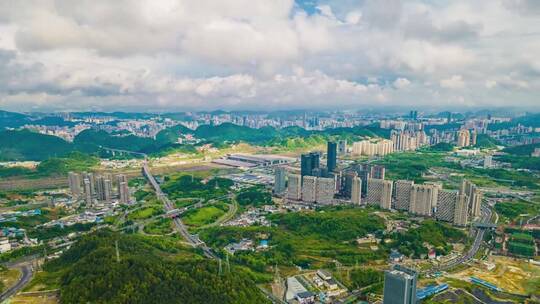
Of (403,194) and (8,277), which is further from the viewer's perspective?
(403,194)

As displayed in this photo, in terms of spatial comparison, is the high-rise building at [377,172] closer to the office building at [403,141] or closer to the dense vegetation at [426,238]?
the dense vegetation at [426,238]

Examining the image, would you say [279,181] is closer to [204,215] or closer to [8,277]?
[204,215]

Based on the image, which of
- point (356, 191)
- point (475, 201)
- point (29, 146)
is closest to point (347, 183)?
point (356, 191)

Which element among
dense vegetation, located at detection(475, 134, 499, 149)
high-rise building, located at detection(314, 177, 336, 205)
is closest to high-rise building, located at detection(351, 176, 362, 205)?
high-rise building, located at detection(314, 177, 336, 205)

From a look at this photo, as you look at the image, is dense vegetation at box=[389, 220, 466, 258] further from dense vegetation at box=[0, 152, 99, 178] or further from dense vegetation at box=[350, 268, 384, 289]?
dense vegetation at box=[0, 152, 99, 178]

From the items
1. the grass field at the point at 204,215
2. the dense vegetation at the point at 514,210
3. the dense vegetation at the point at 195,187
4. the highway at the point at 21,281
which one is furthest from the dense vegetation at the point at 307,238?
the dense vegetation at the point at 514,210
